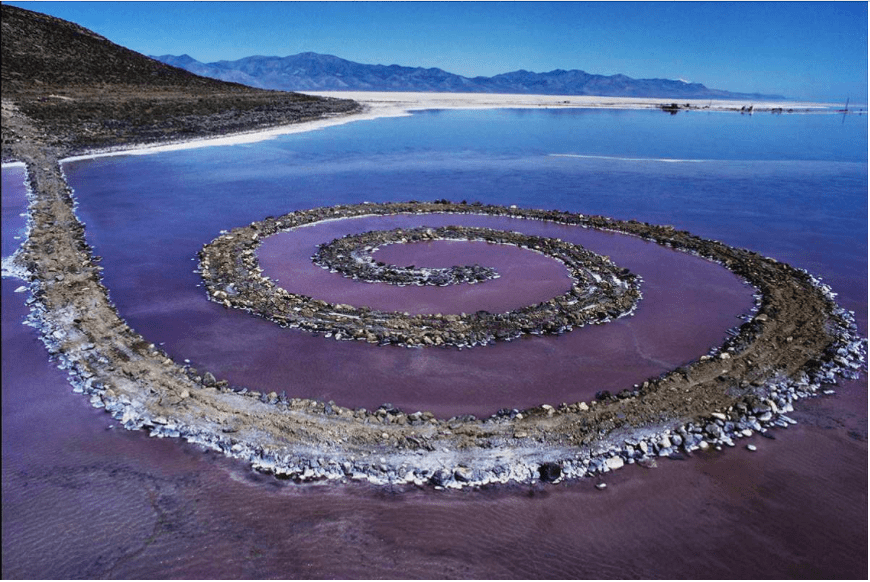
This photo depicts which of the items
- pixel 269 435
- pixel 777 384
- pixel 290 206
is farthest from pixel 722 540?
pixel 290 206

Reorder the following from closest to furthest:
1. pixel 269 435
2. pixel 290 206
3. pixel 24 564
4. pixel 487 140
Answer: pixel 24 564
pixel 269 435
pixel 290 206
pixel 487 140

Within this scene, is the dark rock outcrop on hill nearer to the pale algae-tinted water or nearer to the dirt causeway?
Result: the pale algae-tinted water

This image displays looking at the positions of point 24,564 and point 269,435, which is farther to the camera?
point 269,435

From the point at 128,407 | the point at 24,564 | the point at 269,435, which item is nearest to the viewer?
the point at 24,564

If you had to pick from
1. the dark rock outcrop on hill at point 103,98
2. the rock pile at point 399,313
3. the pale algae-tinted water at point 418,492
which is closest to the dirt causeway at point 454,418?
the pale algae-tinted water at point 418,492

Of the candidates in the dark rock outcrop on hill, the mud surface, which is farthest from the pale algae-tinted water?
the dark rock outcrop on hill

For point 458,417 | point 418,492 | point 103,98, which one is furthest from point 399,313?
point 103,98

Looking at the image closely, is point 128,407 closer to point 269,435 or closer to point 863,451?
point 269,435
